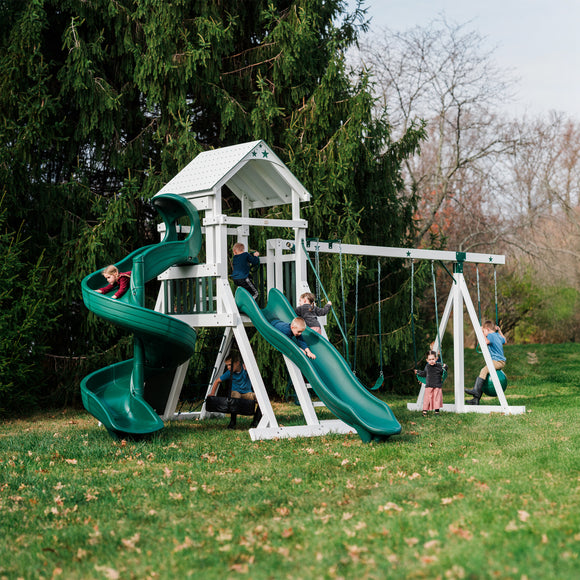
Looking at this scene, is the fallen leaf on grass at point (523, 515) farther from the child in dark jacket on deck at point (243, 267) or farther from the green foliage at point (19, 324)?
the green foliage at point (19, 324)

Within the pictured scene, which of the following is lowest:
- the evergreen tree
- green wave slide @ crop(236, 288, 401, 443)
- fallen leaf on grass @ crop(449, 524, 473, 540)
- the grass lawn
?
the grass lawn

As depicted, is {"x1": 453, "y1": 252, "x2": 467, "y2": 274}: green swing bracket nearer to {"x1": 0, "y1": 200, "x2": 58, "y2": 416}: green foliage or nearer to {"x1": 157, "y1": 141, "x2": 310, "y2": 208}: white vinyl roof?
{"x1": 157, "y1": 141, "x2": 310, "y2": 208}: white vinyl roof

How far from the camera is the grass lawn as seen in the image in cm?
459

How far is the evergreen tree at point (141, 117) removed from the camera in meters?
14.5

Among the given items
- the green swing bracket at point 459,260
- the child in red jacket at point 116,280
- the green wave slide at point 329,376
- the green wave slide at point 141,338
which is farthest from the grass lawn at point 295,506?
the green swing bracket at point 459,260

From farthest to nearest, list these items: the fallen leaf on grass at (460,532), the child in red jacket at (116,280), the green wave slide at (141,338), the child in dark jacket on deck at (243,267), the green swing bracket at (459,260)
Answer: the green swing bracket at (459,260) → the child in dark jacket on deck at (243,267) → the child in red jacket at (116,280) → the green wave slide at (141,338) → the fallen leaf on grass at (460,532)

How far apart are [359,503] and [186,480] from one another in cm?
181

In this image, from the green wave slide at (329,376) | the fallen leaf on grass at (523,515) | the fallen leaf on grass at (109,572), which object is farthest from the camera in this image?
the green wave slide at (329,376)

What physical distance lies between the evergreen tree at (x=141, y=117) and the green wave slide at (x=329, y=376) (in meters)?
4.93

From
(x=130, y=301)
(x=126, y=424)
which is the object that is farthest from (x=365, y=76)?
(x=126, y=424)

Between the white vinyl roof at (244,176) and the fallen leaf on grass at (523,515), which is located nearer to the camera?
the fallen leaf on grass at (523,515)

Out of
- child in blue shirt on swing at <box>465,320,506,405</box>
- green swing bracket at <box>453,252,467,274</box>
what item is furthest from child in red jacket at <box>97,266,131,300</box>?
child in blue shirt on swing at <box>465,320,506,405</box>

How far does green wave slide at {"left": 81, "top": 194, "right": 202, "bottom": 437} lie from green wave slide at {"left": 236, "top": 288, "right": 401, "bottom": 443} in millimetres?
974

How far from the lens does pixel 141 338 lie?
9781 mm
